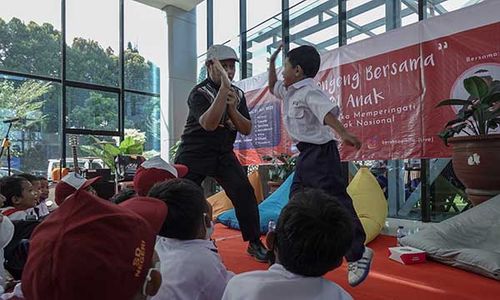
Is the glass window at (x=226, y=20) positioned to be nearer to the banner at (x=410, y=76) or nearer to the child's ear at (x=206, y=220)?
the banner at (x=410, y=76)

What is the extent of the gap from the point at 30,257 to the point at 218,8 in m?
6.79

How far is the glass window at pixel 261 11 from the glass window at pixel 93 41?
100 inches

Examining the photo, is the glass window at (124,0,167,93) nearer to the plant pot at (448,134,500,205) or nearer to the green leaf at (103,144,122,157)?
the green leaf at (103,144,122,157)

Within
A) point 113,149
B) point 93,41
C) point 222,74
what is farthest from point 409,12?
point 93,41

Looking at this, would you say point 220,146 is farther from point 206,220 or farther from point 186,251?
point 186,251

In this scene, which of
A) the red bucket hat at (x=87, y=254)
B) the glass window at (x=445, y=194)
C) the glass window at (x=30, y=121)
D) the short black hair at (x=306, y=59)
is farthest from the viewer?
the glass window at (x=30, y=121)

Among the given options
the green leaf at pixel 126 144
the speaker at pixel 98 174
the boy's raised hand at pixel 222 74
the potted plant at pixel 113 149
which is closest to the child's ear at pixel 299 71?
the boy's raised hand at pixel 222 74

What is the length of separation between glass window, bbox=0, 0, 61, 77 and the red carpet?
5270 millimetres

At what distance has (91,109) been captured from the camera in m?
6.66

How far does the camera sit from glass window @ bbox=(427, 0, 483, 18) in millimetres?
3242

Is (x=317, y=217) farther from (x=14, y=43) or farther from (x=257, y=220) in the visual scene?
(x=14, y=43)

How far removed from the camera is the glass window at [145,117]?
7.05 m

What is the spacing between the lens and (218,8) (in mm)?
6816

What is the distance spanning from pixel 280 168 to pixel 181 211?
345 centimetres
